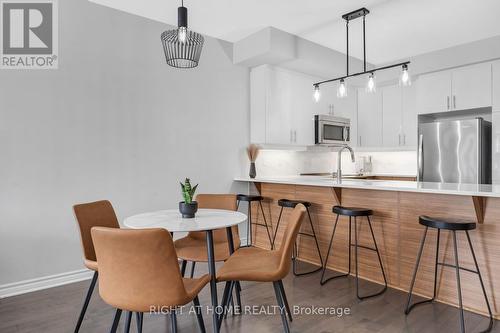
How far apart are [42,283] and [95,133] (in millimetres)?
1433

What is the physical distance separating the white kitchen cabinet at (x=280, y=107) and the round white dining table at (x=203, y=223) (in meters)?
2.10

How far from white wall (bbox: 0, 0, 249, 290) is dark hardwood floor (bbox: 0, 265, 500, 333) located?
469 mm

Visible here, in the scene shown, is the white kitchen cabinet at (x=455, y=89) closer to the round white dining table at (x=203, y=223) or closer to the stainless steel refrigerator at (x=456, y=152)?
the stainless steel refrigerator at (x=456, y=152)

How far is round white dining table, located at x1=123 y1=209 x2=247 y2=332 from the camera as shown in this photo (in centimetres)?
194

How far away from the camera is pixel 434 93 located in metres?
4.75

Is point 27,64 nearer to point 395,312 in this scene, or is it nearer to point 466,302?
point 395,312

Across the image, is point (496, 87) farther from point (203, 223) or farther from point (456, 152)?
point (203, 223)

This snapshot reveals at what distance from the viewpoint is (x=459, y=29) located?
12.6ft

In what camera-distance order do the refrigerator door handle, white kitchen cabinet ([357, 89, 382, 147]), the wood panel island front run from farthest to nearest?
white kitchen cabinet ([357, 89, 382, 147]) → the refrigerator door handle → the wood panel island front

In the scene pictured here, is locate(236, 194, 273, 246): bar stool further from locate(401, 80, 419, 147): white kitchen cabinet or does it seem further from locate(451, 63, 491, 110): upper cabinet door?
locate(451, 63, 491, 110): upper cabinet door

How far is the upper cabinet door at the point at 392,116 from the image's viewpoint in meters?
5.29

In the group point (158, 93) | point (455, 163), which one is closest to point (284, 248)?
point (158, 93)

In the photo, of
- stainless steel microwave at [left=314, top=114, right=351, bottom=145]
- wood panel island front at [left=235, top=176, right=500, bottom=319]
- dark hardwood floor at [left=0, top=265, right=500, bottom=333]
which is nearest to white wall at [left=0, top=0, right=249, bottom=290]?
dark hardwood floor at [left=0, top=265, right=500, bottom=333]

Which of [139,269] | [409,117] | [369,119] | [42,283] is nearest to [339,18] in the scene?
[409,117]
